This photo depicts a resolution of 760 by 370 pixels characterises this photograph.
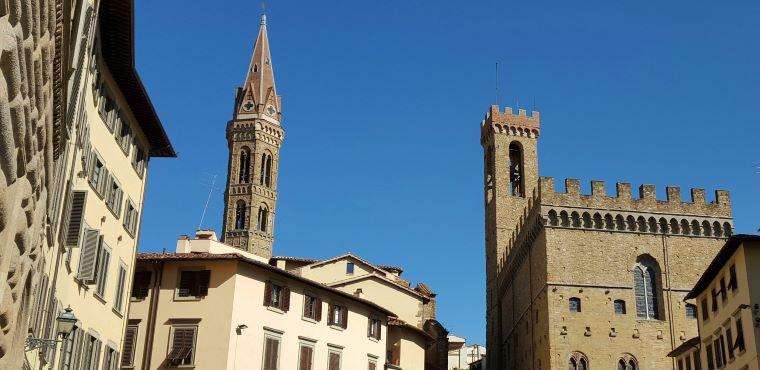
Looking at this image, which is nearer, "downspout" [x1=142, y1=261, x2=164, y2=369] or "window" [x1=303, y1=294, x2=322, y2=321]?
"downspout" [x1=142, y1=261, x2=164, y2=369]

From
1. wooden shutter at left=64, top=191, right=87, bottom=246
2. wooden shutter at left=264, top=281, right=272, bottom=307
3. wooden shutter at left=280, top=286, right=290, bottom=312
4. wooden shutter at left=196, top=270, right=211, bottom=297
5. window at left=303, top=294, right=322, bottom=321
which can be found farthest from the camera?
window at left=303, top=294, right=322, bottom=321

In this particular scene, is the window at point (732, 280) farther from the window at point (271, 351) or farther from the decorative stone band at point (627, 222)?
the window at point (271, 351)

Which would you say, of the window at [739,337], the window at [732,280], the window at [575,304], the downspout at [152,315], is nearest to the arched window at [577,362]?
the window at [575,304]

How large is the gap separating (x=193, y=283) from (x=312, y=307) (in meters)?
Result: 5.41

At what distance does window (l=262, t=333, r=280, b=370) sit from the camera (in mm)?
33487

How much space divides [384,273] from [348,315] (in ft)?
39.3

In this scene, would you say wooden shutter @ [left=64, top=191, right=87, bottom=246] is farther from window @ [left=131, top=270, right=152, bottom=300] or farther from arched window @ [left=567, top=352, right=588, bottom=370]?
arched window @ [left=567, top=352, right=588, bottom=370]

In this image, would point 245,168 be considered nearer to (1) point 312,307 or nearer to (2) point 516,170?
(2) point 516,170

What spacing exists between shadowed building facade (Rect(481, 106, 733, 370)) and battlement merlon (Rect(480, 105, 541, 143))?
22.2 m

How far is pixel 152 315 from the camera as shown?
32750 mm

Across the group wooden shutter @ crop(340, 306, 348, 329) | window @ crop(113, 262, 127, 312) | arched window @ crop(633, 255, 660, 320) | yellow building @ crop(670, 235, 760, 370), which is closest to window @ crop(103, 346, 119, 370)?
window @ crop(113, 262, 127, 312)

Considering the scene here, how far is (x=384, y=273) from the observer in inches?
1956

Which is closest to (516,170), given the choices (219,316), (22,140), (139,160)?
(219,316)

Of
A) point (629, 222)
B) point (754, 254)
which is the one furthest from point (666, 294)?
point (754, 254)
